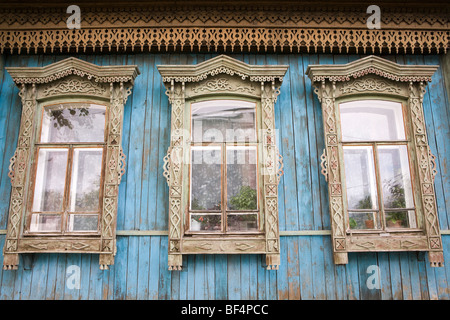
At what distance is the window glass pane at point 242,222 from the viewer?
358 cm

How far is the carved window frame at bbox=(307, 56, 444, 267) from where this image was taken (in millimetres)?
3463

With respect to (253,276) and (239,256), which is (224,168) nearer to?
(239,256)

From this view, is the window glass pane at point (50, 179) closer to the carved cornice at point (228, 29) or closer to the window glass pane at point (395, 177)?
the carved cornice at point (228, 29)

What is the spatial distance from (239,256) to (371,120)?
7.48ft

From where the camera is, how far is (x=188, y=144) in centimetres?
376

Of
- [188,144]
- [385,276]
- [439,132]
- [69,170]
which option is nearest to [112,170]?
[69,170]

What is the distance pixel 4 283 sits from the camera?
3.57 metres

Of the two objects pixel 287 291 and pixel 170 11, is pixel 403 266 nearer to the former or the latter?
pixel 287 291

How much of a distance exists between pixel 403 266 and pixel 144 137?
330 cm

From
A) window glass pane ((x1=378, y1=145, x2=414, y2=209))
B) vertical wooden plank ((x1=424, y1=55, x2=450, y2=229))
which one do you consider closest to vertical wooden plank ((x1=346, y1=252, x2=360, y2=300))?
window glass pane ((x1=378, y1=145, x2=414, y2=209))

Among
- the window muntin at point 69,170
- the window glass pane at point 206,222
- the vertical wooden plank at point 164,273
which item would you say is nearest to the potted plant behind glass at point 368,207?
the window glass pane at point 206,222

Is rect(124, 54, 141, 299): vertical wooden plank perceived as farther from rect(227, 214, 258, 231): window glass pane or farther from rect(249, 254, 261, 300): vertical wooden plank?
rect(249, 254, 261, 300): vertical wooden plank
